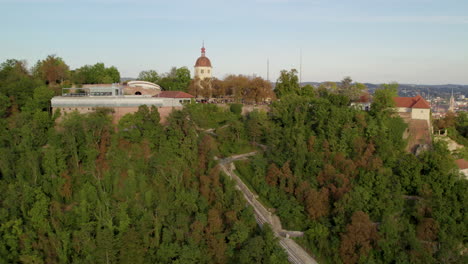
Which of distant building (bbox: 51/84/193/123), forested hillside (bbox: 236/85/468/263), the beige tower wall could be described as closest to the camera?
forested hillside (bbox: 236/85/468/263)

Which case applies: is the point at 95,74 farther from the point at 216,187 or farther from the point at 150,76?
the point at 216,187

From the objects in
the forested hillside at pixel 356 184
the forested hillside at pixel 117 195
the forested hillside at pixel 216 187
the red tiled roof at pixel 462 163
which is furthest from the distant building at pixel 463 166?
the forested hillside at pixel 117 195

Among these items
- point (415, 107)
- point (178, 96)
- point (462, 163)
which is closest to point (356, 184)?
point (462, 163)

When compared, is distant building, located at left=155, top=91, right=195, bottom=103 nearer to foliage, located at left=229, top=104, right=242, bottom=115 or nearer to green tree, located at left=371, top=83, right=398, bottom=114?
foliage, located at left=229, top=104, right=242, bottom=115

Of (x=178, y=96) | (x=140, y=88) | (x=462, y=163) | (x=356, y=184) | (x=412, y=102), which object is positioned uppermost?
(x=140, y=88)

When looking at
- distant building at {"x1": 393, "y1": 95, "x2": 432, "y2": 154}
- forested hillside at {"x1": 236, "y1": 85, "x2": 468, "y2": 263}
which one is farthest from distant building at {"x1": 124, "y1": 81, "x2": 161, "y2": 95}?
distant building at {"x1": 393, "y1": 95, "x2": 432, "y2": 154}

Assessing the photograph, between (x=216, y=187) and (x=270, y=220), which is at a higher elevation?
(x=216, y=187)
